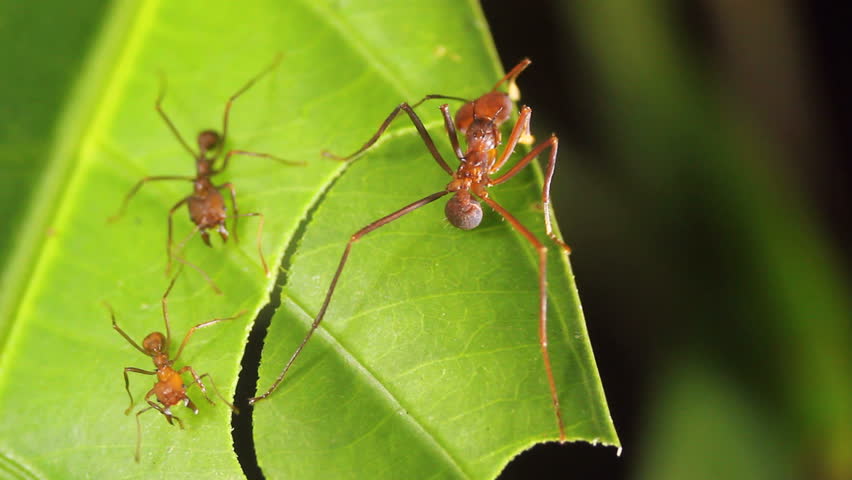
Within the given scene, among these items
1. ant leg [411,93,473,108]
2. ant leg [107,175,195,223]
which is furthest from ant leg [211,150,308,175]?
ant leg [411,93,473,108]

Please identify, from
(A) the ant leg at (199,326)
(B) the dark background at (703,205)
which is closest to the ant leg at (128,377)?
(A) the ant leg at (199,326)

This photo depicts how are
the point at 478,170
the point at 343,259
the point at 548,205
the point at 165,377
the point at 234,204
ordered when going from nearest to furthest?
the point at 165,377 < the point at 343,259 < the point at 548,205 < the point at 234,204 < the point at 478,170

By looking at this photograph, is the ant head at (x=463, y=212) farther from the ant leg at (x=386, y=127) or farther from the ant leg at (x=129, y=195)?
the ant leg at (x=129, y=195)

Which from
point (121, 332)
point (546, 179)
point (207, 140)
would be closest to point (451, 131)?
point (546, 179)

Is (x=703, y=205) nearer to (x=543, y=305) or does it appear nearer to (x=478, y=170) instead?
(x=478, y=170)

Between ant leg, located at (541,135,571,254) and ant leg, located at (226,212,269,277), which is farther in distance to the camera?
ant leg, located at (226,212,269,277)

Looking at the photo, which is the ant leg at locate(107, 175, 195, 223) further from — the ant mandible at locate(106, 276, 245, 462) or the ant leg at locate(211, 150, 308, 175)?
the ant mandible at locate(106, 276, 245, 462)
